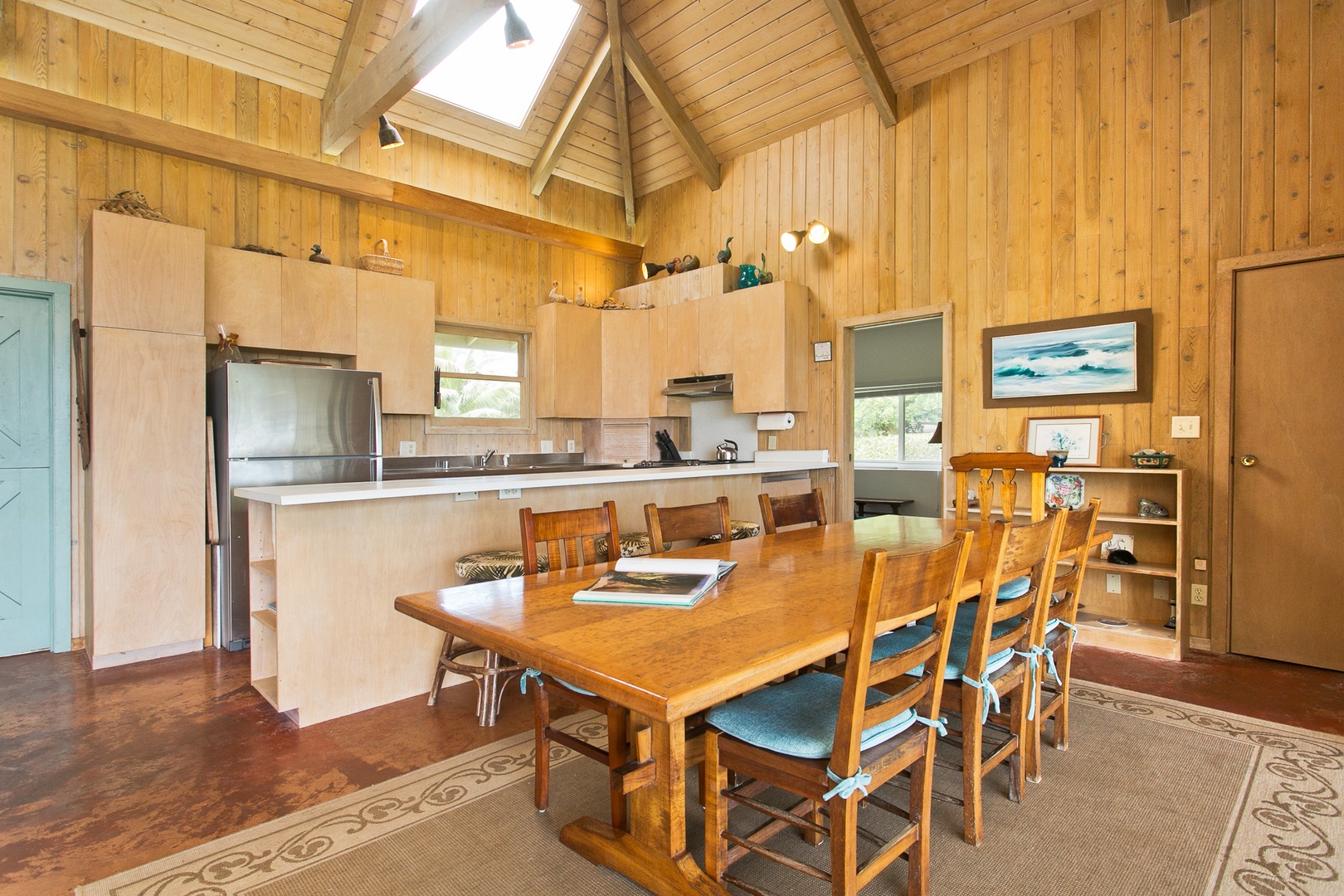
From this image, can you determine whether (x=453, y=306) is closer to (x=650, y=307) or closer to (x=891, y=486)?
(x=650, y=307)

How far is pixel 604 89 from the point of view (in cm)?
554

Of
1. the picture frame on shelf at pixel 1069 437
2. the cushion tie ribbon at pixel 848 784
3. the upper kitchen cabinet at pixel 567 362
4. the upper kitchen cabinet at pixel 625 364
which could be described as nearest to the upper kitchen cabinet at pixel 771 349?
the upper kitchen cabinet at pixel 625 364

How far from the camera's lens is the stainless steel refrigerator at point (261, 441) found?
11.6 ft

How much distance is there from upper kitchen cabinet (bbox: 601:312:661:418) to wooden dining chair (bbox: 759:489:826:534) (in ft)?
10.2

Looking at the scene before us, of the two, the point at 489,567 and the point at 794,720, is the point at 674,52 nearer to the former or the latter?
the point at 489,567

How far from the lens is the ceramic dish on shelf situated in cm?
381

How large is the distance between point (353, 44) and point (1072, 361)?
185 inches

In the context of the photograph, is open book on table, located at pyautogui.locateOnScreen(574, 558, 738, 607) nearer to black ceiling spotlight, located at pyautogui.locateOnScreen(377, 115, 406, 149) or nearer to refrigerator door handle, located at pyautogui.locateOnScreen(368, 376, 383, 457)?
refrigerator door handle, located at pyautogui.locateOnScreen(368, 376, 383, 457)

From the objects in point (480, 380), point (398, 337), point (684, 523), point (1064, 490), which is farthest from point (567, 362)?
point (1064, 490)

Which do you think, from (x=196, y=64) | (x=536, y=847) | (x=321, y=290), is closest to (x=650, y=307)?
(x=321, y=290)

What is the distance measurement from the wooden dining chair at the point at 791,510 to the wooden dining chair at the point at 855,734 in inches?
38.6

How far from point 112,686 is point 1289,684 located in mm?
5163

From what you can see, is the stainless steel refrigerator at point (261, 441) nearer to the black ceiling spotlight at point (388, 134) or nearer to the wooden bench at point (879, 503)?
the black ceiling spotlight at point (388, 134)

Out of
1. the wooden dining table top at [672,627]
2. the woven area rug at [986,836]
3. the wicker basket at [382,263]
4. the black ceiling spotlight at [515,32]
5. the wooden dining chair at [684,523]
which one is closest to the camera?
the wooden dining table top at [672,627]
